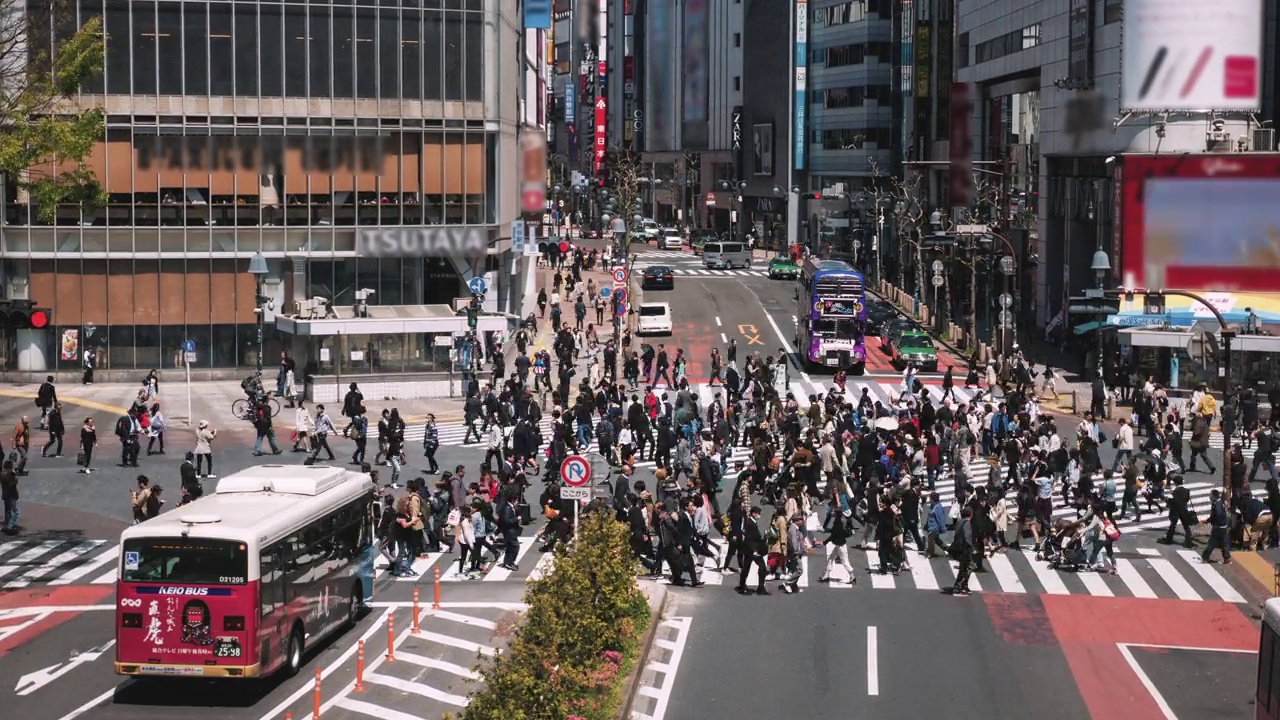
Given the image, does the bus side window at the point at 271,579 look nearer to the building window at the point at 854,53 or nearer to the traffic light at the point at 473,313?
the traffic light at the point at 473,313

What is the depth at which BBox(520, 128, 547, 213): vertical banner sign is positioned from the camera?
8162 cm

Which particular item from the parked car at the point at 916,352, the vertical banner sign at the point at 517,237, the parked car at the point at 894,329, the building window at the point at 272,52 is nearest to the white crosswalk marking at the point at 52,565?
the building window at the point at 272,52

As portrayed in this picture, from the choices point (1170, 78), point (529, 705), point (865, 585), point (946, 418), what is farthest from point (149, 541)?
point (1170, 78)

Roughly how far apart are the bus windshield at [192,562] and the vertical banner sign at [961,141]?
75151 mm

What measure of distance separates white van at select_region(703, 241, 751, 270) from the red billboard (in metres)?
44.8

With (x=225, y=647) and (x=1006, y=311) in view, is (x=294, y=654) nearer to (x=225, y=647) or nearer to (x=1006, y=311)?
(x=225, y=647)

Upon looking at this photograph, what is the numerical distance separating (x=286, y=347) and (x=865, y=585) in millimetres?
37062

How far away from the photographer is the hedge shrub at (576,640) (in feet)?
54.1

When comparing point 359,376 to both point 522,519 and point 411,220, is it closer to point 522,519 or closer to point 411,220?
point 411,220

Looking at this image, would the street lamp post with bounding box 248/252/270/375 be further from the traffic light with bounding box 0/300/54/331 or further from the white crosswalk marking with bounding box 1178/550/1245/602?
the white crosswalk marking with bounding box 1178/550/1245/602

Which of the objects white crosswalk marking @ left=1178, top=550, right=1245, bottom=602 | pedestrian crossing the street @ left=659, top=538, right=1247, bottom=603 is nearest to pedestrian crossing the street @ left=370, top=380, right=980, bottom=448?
pedestrian crossing the street @ left=659, top=538, right=1247, bottom=603

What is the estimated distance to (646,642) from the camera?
2541 centimetres

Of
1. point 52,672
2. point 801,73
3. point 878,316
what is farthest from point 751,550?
point 801,73

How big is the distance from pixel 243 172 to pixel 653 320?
19.3m
